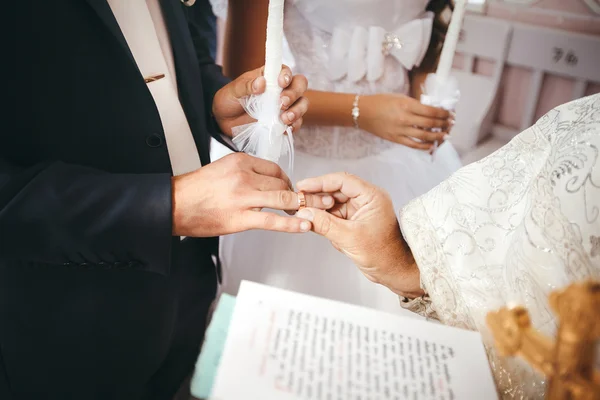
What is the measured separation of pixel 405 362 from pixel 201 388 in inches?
15.4

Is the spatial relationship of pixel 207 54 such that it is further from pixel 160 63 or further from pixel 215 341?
pixel 215 341

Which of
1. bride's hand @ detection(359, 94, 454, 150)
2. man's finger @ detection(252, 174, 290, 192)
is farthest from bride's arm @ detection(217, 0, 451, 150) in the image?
man's finger @ detection(252, 174, 290, 192)

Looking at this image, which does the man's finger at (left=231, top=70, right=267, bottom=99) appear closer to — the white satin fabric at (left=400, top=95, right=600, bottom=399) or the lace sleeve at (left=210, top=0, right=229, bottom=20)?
the lace sleeve at (left=210, top=0, right=229, bottom=20)

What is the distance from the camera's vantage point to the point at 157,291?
0.72 m

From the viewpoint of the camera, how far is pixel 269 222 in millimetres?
525

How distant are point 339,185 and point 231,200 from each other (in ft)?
0.52

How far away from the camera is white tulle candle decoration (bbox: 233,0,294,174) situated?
0.53 m

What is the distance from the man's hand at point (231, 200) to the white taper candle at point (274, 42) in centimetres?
11

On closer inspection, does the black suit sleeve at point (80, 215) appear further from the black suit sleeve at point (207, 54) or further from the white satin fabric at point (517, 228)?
the white satin fabric at point (517, 228)

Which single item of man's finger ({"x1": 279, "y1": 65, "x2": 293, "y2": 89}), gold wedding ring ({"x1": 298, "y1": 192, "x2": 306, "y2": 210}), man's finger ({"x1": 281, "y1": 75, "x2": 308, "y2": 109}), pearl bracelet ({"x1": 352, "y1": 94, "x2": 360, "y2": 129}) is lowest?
gold wedding ring ({"x1": 298, "y1": 192, "x2": 306, "y2": 210})

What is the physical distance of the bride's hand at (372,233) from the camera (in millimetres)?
594

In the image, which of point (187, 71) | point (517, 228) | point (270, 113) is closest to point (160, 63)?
point (187, 71)

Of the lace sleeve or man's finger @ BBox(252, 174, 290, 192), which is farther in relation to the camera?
the lace sleeve

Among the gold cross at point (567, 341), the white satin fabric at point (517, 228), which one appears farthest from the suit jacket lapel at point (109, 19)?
the gold cross at point (567, 341)
